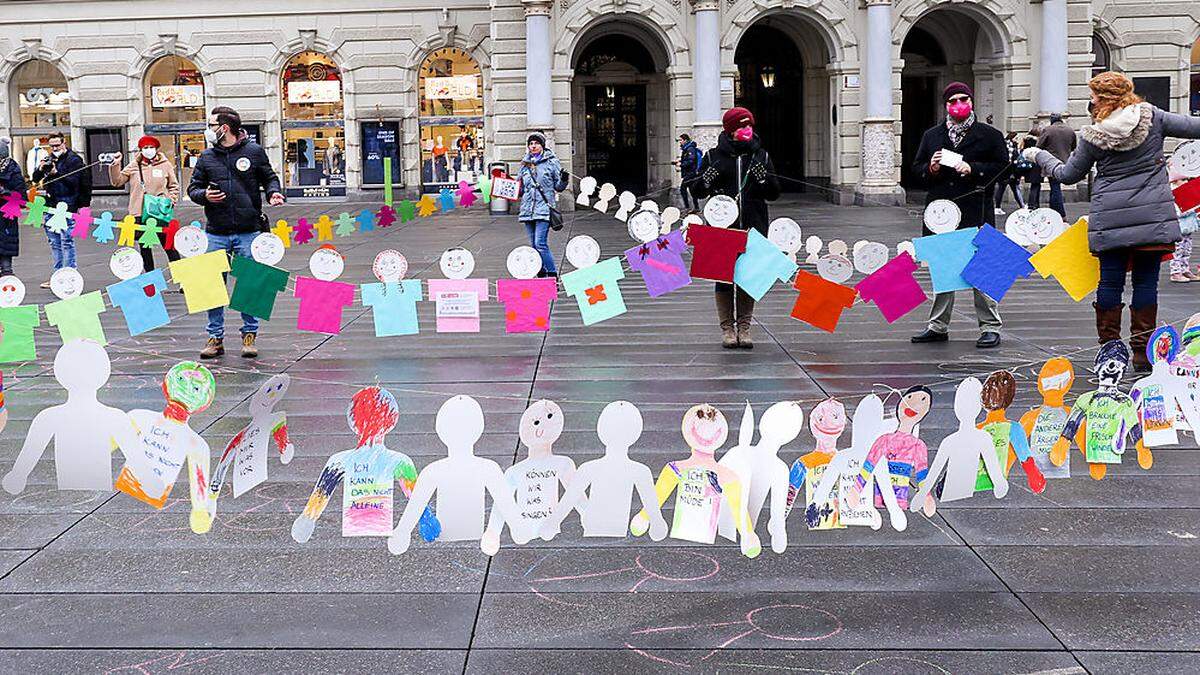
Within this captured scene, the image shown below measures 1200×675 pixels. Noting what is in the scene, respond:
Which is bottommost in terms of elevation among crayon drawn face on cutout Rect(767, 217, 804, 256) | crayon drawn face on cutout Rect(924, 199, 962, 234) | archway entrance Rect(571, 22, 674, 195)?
crayon drawn face on cutout Rect(767, 217, 804, 256)

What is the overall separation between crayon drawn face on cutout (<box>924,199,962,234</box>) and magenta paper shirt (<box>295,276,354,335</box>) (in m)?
3.57

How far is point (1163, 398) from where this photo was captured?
5707 mm

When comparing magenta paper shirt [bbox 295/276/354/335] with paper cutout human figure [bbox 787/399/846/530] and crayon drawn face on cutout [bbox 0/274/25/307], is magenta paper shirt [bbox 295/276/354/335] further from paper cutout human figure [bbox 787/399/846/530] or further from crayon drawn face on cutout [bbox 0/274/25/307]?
paper cutout human figure [bbox 787/399/846/530]

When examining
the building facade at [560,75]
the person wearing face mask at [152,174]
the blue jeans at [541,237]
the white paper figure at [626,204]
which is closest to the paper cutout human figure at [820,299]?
the white paper figure at [626,204]

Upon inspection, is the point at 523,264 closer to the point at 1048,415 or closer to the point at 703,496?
the point at 703,496

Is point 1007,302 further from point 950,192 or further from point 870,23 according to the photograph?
point 870,23

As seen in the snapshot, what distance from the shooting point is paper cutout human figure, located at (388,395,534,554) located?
4672 millimetres

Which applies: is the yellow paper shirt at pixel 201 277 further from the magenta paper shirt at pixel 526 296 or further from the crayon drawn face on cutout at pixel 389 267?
the magenta paper shirt at pixel 526 296

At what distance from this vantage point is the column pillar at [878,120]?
29688 mm

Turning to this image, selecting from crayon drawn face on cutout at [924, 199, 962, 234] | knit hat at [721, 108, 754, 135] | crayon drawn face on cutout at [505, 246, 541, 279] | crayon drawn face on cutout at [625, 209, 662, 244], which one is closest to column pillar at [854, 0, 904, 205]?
knit hat at [721, 108, 754, 135]

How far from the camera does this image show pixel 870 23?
29734 mm

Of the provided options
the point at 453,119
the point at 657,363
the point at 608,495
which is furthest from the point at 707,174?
the point at 453,119

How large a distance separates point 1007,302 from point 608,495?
9.11 meters

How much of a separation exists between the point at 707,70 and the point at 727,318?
20453 mm
